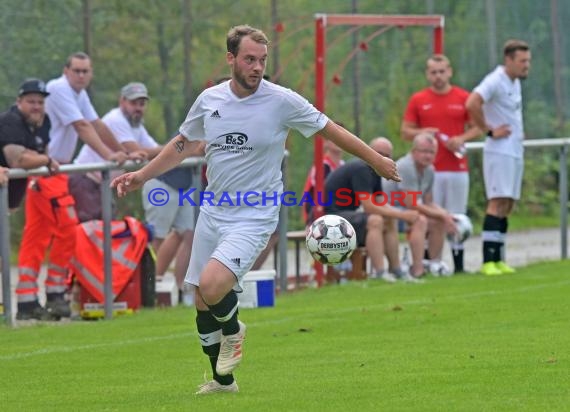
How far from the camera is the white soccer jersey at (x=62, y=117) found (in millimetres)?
15203

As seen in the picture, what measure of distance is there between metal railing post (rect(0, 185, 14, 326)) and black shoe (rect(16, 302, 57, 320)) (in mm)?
546

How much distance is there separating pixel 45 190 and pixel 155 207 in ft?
6.75

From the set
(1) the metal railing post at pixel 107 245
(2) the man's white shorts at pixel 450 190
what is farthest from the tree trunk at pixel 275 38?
(1) the metal railing post at pixel 107 245

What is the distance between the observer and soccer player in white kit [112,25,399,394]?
9.31 m

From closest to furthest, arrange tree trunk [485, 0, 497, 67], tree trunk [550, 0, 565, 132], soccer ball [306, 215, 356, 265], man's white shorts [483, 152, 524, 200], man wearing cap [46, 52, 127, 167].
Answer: soccer ball [306, 215, 356, 265], man wearing cap [46, 52, 127, 167], man's white shorts [483, 152, 524, 200], tree trunk [485, 0, 497, 67], tree trunk [550, 0, 565, 132]

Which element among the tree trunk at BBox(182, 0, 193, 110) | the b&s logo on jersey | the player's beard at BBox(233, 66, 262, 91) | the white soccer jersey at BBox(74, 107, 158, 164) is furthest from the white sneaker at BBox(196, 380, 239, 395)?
the tree trunk at BBox(182, 0, 193, 110)

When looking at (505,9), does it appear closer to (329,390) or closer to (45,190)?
(45,190)

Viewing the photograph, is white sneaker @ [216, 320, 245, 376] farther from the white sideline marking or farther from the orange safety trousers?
the orange safety trousers

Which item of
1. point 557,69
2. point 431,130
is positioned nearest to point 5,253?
point 431,130

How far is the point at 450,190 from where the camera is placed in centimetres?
1830

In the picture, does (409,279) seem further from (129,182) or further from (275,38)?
(129,182)

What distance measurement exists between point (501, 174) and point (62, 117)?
519 cm

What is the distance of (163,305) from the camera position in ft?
51.2

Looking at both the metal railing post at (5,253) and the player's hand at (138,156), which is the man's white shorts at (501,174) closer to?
the player's hand at (138,156)
